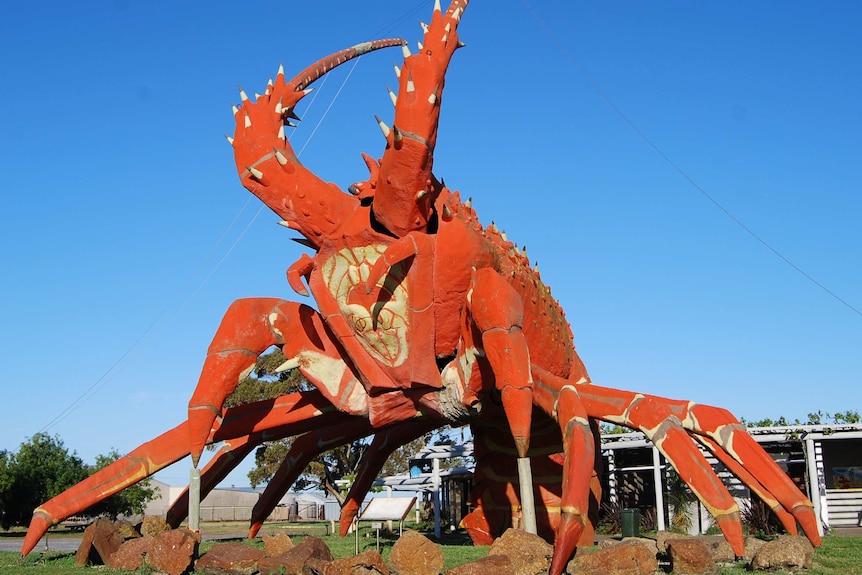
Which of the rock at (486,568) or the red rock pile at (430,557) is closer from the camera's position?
the rock at (486,568)

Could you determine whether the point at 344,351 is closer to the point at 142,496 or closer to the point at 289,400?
the point at 289,400

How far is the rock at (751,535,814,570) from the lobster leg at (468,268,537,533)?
2625 millimetres

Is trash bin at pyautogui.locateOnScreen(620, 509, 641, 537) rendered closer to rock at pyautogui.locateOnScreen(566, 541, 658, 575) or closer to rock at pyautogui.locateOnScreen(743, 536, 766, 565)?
rock at pyautogui.locateOnScreen(743, 536, 766, 565)

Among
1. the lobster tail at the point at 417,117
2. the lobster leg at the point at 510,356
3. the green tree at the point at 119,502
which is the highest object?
the lobster tail at the point at 417,117

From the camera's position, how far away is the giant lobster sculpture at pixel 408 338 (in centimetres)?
1020

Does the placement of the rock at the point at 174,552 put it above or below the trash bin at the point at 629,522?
above

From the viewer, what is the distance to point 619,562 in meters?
8.57

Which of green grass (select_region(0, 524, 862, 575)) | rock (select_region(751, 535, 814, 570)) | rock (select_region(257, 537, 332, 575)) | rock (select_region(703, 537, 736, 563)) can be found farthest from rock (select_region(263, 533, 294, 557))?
rock (select_region(751, 535, 814, 570))

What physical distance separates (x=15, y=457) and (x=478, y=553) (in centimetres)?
2686

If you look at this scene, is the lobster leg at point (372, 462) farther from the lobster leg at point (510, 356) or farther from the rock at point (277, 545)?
the rock at point (277, 545)

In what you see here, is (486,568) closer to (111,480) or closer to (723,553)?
(723,553)

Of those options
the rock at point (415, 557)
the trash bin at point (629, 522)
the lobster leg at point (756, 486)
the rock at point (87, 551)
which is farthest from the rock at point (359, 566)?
the trash bin at point (629, 522)

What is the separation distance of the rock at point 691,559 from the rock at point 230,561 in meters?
4.68

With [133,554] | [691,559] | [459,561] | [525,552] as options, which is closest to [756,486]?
[691,559]
